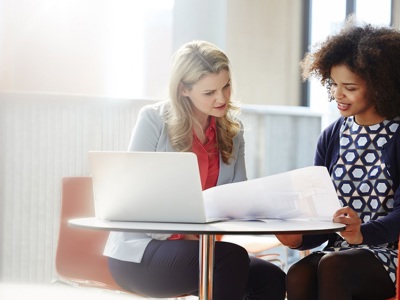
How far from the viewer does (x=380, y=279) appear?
2082 mm

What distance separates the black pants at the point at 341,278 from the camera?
6.61ft

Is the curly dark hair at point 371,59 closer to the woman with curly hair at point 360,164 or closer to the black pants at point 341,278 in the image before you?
the woman with curly hair at point 360,164

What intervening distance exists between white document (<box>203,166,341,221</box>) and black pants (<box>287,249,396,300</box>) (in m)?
0.13

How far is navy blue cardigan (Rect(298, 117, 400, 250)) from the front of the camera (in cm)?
207

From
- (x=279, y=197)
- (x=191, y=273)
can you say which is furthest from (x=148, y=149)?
(x=279, y=197)

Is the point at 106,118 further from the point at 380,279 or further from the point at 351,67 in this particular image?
the point at 380,279

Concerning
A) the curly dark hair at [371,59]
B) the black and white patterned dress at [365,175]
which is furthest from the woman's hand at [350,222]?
the curly dark hair at [371,59]

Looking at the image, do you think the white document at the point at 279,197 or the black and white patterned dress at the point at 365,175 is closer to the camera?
the white document at the point at 279,197

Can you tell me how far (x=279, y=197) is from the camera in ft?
6.30

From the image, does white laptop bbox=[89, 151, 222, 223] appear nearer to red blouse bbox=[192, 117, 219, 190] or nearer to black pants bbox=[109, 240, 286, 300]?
black pants bbox=[109, 240, 286, 300]

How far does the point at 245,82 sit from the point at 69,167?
1661 millimetres

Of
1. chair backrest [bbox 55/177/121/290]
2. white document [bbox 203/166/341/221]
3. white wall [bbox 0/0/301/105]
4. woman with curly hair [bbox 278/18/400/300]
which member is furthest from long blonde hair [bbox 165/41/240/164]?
white wall [bbox 0/0/301/105]

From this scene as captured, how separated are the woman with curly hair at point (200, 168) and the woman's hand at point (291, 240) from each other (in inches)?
3.8

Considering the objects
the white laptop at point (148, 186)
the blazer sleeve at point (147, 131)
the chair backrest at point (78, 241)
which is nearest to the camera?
the white laptop at point (148, 186)
